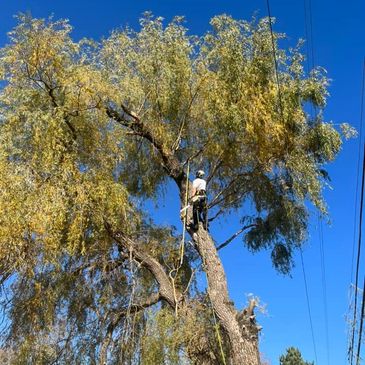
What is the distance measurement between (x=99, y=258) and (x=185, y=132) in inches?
107

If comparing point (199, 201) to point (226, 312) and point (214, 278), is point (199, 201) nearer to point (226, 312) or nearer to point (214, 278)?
point (214, 278)

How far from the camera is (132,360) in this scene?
7613mm

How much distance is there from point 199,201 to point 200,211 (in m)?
0.29

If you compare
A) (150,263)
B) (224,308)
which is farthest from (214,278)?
(150,263)

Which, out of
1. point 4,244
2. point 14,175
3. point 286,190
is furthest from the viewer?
point 286,190

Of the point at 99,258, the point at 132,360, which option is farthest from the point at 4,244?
the point at 132,360

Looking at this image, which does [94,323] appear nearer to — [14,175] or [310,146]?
[14,175]

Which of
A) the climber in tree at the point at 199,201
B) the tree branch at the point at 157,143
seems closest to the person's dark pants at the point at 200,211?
the climber in tree at the point at 199,201

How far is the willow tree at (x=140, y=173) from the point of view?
23.2ft

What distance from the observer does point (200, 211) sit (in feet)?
27.5

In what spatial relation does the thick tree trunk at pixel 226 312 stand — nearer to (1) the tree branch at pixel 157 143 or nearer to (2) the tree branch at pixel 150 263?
(2) the tree branch at pixel 150 263

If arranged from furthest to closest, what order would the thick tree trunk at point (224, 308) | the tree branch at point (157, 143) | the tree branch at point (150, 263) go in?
the tree branch at point (157, 143), the tree branch at point (150, 263), the thick tree trunk at point (224, 308)

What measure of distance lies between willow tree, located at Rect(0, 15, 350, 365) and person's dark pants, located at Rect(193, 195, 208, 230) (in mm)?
180

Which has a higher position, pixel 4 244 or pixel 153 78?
pixel 153 78
